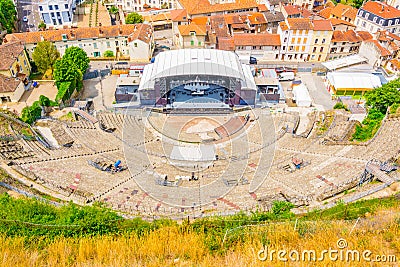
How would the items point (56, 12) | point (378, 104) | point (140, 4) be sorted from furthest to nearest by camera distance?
1. point (140, 4)
2. point (56, 12)
3. point (378, 104)

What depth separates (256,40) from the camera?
196 ft

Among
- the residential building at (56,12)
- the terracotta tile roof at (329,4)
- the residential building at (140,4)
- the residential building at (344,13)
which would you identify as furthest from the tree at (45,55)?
the terracotta tile roof at (329,4)

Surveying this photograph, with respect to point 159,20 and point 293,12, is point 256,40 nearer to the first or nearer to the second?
point 293,12

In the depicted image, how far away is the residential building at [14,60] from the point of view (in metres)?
50.4

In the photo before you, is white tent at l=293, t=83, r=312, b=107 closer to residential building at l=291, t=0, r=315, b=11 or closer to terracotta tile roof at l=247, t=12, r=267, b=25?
terracotta tile roof at l=247, t=12, r=267, b=25

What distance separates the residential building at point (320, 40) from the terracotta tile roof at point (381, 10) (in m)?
12.1

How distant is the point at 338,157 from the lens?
115 ft

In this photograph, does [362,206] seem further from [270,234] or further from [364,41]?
[364,41]

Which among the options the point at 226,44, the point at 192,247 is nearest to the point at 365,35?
the point at 226,44

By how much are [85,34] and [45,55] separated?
918 centimetres

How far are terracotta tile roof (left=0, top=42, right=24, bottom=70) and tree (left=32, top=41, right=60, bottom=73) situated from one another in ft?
10.1

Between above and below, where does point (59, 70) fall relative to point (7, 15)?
below

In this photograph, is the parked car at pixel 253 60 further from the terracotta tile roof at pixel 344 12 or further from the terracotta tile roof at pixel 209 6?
the terracotta tile roof at pixel 344 12

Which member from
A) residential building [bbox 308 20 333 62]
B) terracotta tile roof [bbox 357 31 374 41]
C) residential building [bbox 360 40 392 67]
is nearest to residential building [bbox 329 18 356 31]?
terracotta tile roof [bbox 357 31 374 41]
